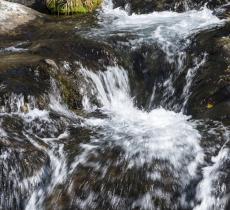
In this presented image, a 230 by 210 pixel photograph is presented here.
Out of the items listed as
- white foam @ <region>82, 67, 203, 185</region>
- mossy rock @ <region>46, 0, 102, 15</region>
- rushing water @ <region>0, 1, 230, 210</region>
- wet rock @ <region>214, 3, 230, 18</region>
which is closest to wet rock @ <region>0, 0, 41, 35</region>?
mossy rock @ <region>46, 0, 102, 15</region>

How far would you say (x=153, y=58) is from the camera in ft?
36.3

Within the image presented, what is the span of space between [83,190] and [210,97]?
11.2ft

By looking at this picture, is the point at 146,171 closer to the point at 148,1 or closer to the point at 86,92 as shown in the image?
the point at 86,92

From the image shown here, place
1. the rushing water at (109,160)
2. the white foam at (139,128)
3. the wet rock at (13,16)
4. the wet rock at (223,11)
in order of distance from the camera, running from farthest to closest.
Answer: the wet rock at (13,16)
the wet rock at (223,11)
the white foam at (139,128)
the rushing water at (109,160)

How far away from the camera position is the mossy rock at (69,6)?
14.8 meters

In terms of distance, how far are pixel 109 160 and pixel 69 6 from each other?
28.0ft

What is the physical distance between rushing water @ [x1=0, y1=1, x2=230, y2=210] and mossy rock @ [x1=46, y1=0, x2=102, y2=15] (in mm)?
5784

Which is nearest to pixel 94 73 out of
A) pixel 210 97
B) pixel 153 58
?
pixel 153 58

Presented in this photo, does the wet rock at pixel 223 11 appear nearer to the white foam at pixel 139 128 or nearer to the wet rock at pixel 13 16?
the white foam at pixel 139 128

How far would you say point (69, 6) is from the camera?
48.5 feet

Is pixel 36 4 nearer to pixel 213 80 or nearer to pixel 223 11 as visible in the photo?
pixel 223 11

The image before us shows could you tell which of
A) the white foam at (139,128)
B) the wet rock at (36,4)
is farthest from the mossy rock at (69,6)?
the white foam at (139,128)

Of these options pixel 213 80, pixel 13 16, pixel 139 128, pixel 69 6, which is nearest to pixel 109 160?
pixel 139 128

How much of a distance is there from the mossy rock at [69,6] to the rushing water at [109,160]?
19.0 feet
